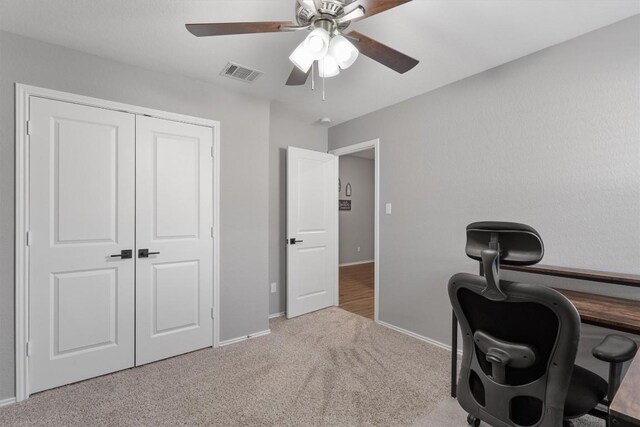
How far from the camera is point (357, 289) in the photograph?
16.1 feet

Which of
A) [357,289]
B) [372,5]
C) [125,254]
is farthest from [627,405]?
[357,289]

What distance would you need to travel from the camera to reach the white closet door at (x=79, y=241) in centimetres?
210

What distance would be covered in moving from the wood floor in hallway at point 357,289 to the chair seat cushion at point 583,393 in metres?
2.42

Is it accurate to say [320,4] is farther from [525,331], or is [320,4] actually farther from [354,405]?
[354,405]

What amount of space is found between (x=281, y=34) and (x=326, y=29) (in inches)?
28.6

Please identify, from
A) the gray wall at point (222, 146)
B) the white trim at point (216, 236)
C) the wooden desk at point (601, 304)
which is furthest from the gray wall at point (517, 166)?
the white trim at point (216, 236)

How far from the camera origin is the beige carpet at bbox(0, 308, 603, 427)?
184cm

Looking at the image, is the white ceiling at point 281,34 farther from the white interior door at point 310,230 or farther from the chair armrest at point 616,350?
the chair armrest at point 616,350

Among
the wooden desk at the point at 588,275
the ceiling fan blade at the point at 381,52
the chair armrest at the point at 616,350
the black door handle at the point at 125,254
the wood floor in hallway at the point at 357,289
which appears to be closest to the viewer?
the chair armrest at the point at 616,350

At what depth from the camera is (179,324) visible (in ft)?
8.71

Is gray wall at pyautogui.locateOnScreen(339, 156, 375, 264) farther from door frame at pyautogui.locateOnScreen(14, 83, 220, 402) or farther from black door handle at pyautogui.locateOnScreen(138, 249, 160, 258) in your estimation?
door frame at pyautogui.locateOnScreen(14, 83, 220, 402)

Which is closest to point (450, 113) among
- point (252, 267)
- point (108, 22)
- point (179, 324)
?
point (252, 267)

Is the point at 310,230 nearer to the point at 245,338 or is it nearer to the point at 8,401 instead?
the point at 245,338

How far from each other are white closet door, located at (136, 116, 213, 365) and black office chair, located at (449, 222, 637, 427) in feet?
7.37
